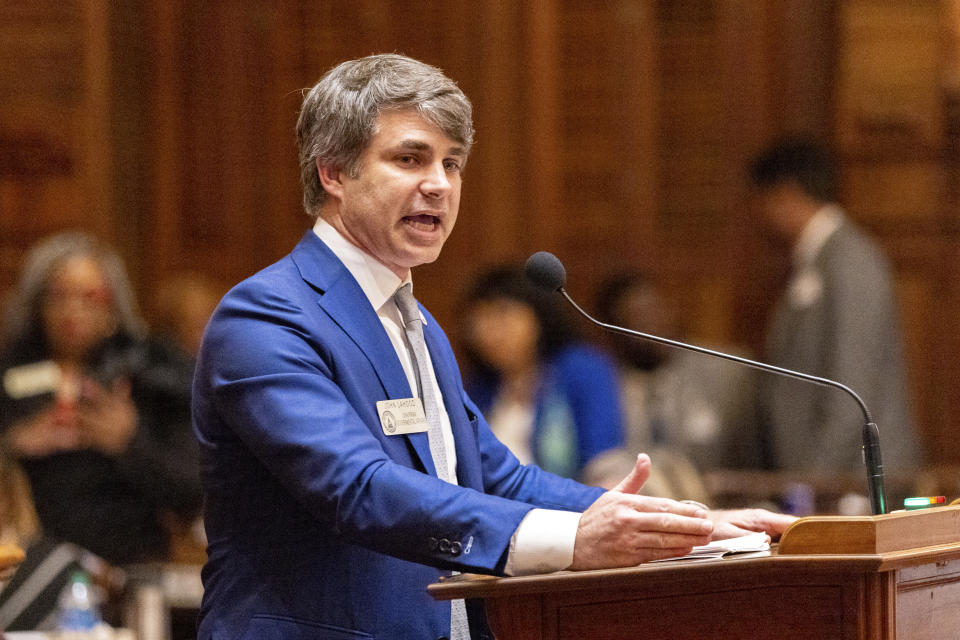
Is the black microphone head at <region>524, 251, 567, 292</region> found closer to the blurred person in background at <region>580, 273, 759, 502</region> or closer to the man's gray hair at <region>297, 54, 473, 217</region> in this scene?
the man's gray hair at <region>297, 54, 473, 217</region>

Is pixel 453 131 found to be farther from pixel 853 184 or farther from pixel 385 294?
pixel 853 184

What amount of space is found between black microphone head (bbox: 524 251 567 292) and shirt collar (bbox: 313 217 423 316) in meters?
0.23

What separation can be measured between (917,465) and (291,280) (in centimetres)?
384

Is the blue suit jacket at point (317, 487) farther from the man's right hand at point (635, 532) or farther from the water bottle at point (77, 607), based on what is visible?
the water bottle at point (77, 607)

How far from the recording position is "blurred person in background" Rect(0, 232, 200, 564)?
13.0 ft

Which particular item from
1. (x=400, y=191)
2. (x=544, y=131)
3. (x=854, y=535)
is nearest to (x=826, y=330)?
(x=544, y=131)

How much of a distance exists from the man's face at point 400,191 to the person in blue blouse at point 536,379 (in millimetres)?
2552

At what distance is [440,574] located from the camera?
209 cm

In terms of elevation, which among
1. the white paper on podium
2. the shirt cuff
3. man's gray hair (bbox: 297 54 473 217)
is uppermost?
man's gray hair (bbox: 297 54 473 217)

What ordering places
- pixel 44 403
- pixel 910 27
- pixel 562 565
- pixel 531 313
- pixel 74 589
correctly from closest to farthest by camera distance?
pixel 562 565 → pixel 74 589 → pixel 44 403 → pixel 531 313 → pixel 910 27

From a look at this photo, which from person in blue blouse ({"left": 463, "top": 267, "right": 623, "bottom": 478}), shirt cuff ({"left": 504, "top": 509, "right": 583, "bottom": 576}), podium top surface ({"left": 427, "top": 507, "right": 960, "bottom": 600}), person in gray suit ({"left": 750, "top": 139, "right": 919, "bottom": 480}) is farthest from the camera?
person in gray suit ({"left": 750, "top": 139, "right": 919, "bottom": 480})

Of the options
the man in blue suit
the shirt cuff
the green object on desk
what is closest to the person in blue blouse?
the man in blue suit

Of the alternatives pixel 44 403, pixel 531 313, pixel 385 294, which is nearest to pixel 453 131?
pixel 385 294

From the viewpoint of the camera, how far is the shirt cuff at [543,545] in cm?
175
